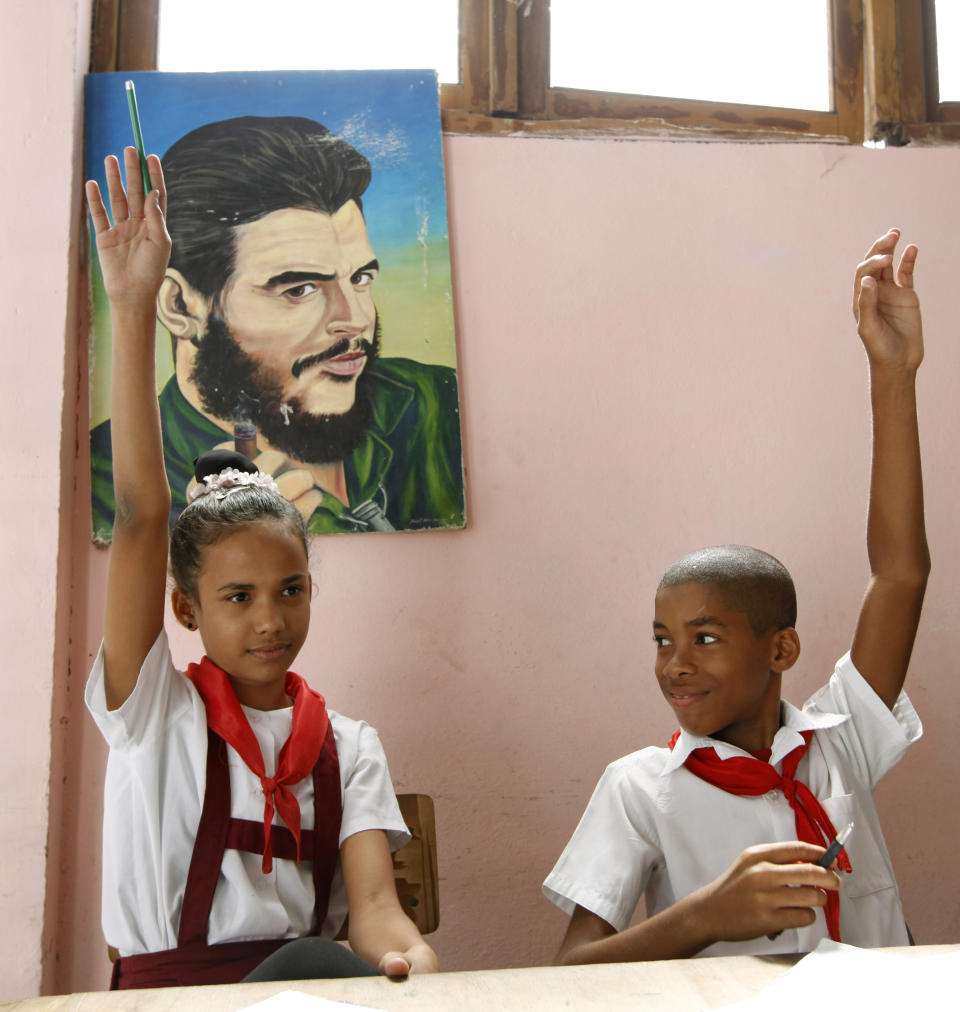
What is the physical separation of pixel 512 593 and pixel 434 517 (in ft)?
0.59

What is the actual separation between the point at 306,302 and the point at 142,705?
75 cm

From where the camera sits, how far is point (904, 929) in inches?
48.6

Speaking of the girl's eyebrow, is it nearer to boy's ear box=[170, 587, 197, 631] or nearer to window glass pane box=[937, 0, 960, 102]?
boy's ear box=[170, 587, 197, 631]

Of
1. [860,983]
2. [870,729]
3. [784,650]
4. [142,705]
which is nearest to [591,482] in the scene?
[784,650]

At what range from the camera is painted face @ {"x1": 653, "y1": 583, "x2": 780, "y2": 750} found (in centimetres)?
127

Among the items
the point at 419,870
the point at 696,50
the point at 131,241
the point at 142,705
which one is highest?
the point at 696,50

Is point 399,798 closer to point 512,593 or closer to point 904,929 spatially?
point 512,593

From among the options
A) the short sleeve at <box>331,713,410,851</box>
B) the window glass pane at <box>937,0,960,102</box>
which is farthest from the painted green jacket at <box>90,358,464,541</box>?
the window glass pane at <box>937,0,960,102</box>

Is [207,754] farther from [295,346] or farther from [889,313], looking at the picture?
[889,313]

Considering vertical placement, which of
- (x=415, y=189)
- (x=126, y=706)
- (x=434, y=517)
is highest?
(x=415, y=189)

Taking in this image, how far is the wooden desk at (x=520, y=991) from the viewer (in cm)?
74

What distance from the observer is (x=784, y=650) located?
1.32 meters

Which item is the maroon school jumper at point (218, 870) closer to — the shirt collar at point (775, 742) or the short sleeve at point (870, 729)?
the shirt collar at point (775, 742)

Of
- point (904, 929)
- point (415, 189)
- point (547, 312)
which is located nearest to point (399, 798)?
point (904, 929)
